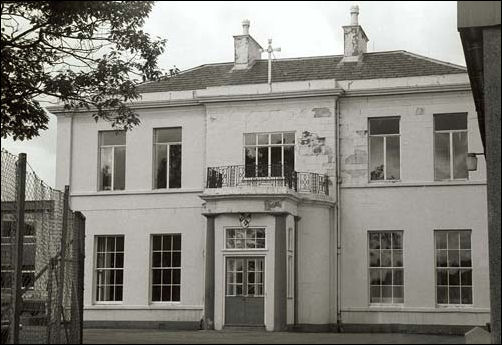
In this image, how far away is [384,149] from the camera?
1159 inches

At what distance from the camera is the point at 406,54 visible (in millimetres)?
31656

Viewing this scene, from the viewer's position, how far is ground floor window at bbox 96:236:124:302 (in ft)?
102

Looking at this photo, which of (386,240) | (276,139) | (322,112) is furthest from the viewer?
(276,139)

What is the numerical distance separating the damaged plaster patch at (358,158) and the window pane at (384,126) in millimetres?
811

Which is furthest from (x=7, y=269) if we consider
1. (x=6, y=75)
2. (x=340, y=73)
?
(x=340, y=73)

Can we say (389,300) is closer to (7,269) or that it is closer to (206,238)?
(206,238)

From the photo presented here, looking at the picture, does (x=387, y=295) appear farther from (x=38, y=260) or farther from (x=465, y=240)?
(x=38, y=260)

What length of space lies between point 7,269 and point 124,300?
1907 cm

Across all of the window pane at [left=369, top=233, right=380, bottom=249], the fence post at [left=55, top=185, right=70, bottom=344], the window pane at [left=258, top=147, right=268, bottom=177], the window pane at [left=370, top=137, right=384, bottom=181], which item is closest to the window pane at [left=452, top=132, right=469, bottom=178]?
the window pane at [left=370, top=137, right=384, bottom=181]

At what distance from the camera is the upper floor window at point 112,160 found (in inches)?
1259

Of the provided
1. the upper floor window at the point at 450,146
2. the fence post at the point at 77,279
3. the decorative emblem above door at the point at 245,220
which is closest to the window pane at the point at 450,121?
the upper floor window at the point at 450,146

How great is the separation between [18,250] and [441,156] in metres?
19.6

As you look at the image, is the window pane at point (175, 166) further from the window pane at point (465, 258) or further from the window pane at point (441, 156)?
the window pane at point (465, 258)

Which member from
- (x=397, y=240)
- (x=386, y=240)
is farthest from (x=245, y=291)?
(x=397, y=240)
